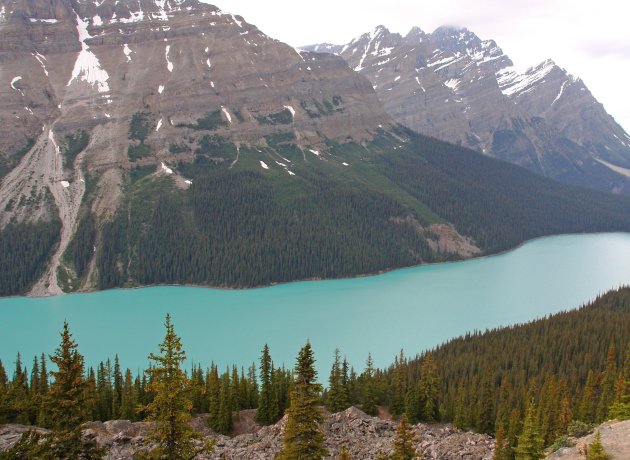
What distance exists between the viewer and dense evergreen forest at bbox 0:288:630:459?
42.5 metres

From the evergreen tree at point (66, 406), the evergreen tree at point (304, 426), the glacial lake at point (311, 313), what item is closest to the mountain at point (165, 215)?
the glacial lake at point (311, 313)

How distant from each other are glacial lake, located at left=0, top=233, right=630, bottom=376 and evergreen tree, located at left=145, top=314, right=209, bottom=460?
53161mm

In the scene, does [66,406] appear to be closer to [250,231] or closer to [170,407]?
[170,407]

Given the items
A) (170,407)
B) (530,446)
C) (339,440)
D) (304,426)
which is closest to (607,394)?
(530,446)

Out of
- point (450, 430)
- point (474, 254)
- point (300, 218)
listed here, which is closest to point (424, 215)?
point (474, 254)

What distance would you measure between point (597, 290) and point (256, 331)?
76.1 metres

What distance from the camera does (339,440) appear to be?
40406 millimetres

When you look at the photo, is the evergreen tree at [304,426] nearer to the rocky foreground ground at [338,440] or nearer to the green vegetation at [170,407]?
the green vegetation at [170,407]

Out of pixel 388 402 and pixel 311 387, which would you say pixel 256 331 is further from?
pixel 311 387

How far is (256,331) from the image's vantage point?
10306 centimetres

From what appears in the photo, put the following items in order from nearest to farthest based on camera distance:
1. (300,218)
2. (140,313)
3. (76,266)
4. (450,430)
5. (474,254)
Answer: (450,430), (140,313), (76,266), (300,218), (474,254)

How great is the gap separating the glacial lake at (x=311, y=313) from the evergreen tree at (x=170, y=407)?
53.2 meters

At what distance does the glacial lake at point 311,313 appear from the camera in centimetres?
9343

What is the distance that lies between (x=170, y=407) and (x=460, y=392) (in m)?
36.2
